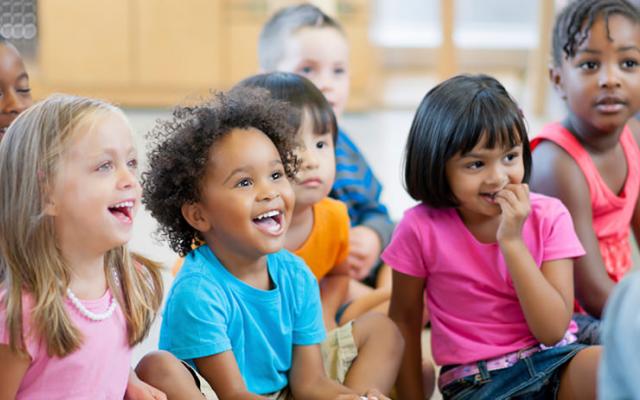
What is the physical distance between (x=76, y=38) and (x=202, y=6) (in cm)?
57

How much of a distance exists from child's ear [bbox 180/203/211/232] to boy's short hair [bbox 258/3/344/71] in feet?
2.53

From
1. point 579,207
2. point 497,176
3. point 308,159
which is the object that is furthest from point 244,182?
point 579,207

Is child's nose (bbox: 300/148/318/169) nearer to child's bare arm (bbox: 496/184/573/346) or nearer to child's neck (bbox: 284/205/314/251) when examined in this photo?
child's neck (bbox: 284/205/314/251)

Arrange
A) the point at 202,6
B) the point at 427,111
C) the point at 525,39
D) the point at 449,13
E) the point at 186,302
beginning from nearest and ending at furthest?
the point at 186,302
the point at 427,111
the point at 449,13
the point at 202,6
the point at 525,39

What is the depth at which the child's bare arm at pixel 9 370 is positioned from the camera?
1.17m

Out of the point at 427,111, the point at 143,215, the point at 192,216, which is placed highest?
the point at 427,111

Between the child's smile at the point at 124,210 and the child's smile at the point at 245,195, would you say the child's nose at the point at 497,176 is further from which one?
the child's smile at the point at 124,210

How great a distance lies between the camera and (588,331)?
5.53ft

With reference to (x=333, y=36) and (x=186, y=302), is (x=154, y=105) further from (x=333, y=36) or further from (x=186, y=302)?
(x=186, y=302)

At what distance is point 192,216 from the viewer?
1.44 m

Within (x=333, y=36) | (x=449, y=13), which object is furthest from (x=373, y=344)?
(x=449, y=13)

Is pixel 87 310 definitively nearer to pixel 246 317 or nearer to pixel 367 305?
pixel 246 317

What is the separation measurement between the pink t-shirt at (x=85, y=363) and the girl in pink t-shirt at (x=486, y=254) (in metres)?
0.48

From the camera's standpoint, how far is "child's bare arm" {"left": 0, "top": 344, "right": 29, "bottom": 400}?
1170 mm
